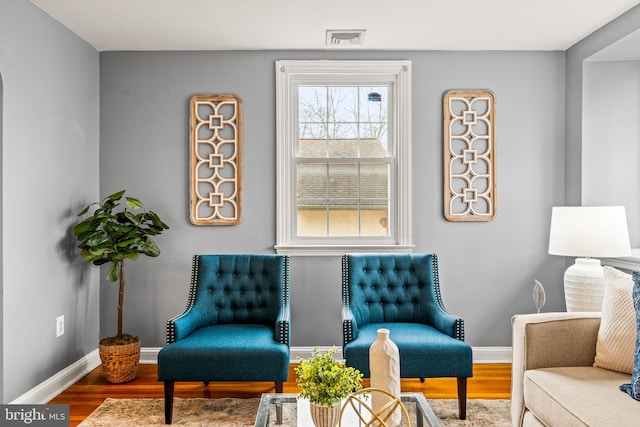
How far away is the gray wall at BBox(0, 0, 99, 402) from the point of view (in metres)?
2.82

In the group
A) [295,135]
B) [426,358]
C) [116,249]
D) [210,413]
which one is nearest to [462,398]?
[426,358]

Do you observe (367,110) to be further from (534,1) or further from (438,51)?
(534,1)

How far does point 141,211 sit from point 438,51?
265 centimetres

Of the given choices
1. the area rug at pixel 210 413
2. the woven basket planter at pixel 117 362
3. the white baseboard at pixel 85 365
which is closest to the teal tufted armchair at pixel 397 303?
the area rug at pixel 210 413

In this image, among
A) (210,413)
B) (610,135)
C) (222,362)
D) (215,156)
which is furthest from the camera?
(215,156)

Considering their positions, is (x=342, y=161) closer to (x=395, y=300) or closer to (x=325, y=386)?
(x=395, y=300)

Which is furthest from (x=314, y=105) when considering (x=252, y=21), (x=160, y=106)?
(x=160, y=106)

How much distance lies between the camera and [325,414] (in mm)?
1777

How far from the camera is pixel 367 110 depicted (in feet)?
13.0

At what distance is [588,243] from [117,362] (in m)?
3.17

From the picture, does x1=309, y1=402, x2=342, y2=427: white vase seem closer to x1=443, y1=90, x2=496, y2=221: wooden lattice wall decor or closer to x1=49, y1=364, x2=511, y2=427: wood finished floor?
x1=49, y1=364, x2=511, y2=427: wood finished floor

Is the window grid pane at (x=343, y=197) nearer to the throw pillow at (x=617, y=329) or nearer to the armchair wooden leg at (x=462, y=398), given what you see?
the armchair wooden leg at (x=462, y=398)

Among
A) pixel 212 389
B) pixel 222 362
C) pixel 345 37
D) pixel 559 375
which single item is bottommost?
pixel 212 389

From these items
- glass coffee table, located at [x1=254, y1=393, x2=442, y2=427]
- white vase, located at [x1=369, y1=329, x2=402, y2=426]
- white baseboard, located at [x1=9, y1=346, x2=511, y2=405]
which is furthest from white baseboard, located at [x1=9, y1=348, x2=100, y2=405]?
white vase, located at [x1=369, y1=329, x2=402, y2=426]
